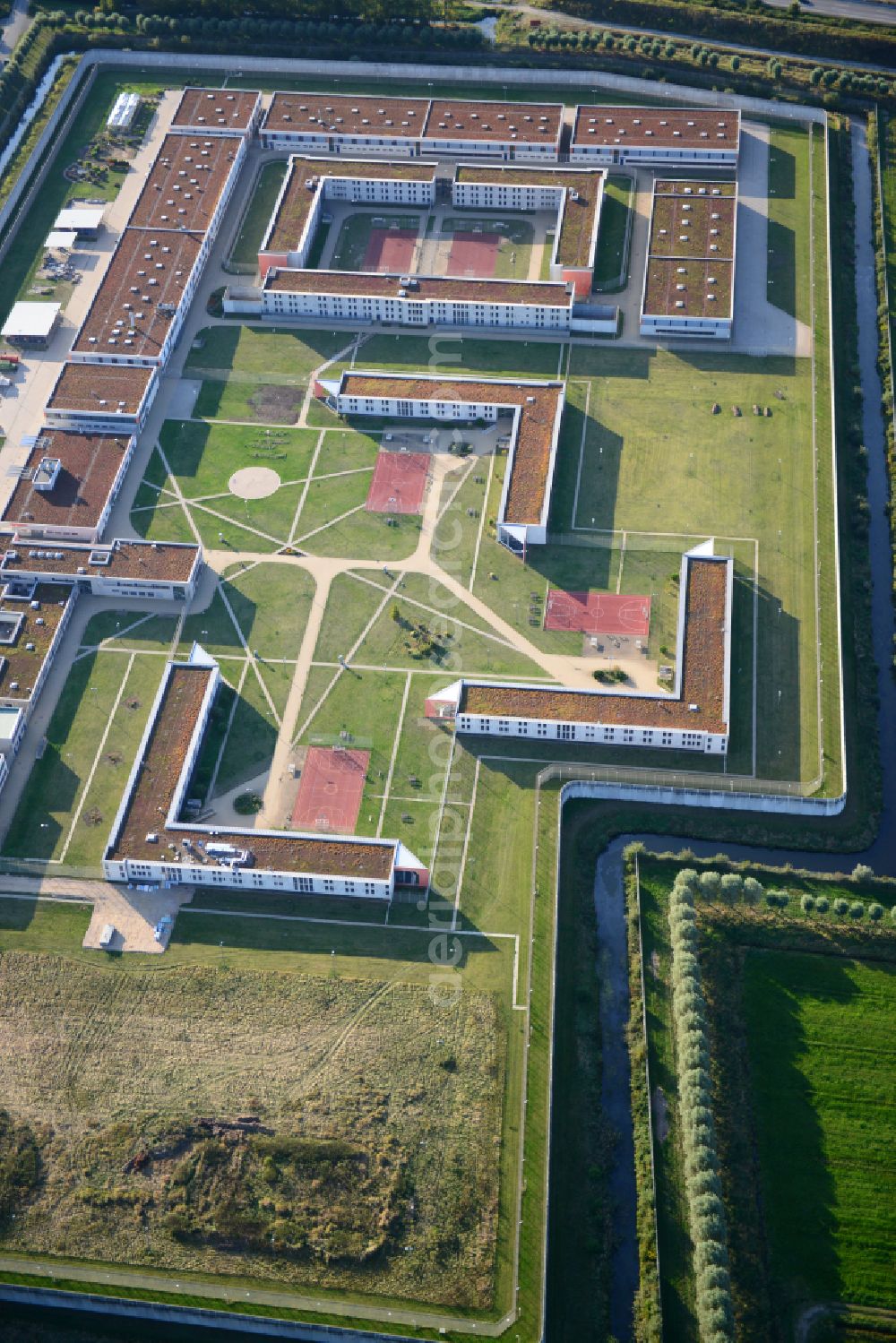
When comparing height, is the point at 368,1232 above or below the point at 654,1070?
below

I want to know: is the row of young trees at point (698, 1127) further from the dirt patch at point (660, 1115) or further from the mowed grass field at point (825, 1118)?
the mowed grass field at point (825, 1118)

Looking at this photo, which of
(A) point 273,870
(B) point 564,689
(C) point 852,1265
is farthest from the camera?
(B) point 564,689

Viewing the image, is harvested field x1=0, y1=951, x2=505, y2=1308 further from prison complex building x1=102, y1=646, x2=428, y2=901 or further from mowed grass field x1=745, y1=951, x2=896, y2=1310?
mowed grass field x1=745, y1=951, x2=896, y2=1310

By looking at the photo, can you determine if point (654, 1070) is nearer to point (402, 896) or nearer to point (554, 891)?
point (554, 891)

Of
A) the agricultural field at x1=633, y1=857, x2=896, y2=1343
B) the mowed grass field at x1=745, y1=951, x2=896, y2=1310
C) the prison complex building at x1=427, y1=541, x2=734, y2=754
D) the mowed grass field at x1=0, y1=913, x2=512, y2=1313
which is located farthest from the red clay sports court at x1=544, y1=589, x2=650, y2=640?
the mowed grass field at x1=745, y1=951, x2=896, y2=1310

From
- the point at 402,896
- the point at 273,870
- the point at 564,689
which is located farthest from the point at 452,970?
the point at 564,689

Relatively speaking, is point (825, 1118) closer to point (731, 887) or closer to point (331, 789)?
point (731, 887)
